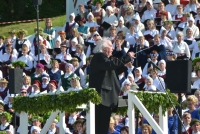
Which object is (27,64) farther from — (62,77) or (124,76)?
(124,76)

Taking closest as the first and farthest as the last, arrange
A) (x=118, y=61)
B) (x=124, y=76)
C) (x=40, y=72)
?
(x=118, y=61)
(x=124, y=76)
(x=40, y=72)

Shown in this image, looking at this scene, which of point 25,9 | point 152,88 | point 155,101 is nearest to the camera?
point 155,101

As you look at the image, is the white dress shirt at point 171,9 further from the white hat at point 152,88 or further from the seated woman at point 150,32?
the white hat at point 152,88

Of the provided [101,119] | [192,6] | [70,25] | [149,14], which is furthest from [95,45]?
[101,119]

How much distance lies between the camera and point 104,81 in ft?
34.9

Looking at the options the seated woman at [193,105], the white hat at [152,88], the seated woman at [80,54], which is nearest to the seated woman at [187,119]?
the seated woman at [193,105]

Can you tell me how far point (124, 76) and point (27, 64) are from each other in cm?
362

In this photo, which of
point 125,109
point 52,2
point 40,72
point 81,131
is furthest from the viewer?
point 52,2

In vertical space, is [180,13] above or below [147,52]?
above

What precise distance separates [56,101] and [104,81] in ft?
2.58

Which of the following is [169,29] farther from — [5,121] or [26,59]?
[5,121]

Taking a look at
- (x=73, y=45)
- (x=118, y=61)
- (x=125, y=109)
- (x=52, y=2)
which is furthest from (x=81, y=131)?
(x=52, y=2)

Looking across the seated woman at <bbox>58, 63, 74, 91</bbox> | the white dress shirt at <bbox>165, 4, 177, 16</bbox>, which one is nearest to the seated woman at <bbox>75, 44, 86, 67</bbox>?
the seated woman at <bbox>58, 63, 74, 91</bbox>

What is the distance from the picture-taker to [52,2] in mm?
38188
